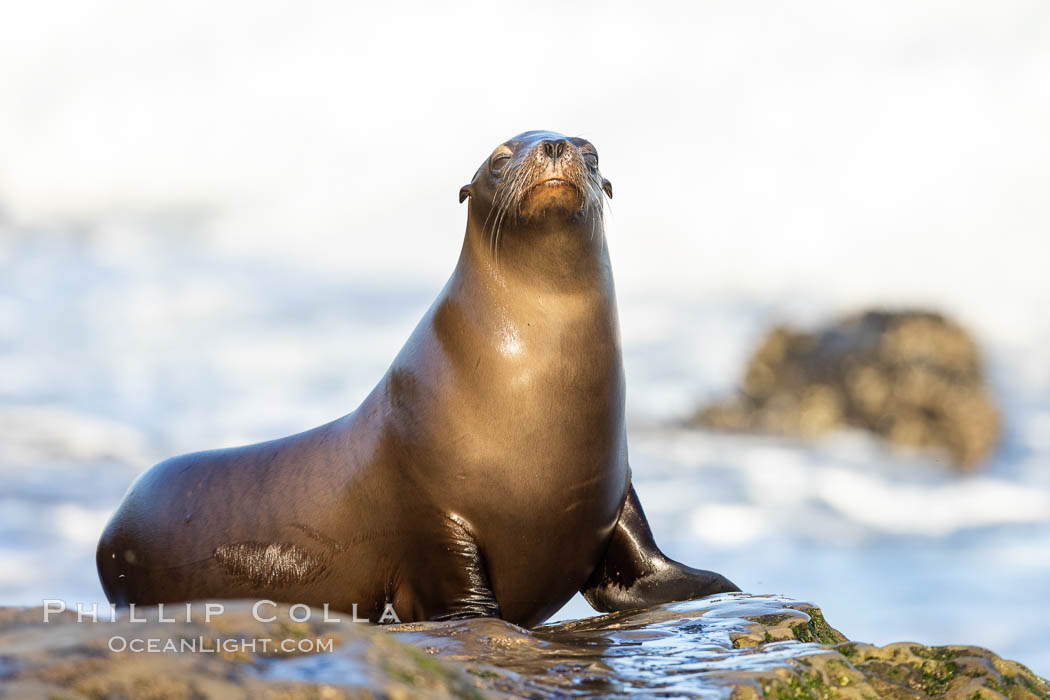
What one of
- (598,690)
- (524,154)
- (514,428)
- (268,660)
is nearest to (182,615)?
(268,660)

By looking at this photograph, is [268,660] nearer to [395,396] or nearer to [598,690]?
[598,690]

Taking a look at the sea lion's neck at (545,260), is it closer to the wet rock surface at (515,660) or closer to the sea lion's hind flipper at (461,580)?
the sea lion's hind flipper at (461,580)

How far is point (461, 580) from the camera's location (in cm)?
649

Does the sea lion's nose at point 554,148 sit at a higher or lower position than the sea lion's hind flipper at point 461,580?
higher

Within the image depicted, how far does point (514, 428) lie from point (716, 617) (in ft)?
5.06

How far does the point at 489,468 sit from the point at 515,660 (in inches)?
80.1

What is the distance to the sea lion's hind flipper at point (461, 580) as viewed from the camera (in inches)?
253

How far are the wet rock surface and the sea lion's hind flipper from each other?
0.52m

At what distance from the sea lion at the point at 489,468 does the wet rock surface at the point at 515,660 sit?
2.31 feet

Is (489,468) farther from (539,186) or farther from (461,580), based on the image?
(539,186)

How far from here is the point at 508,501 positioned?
21.5 ft

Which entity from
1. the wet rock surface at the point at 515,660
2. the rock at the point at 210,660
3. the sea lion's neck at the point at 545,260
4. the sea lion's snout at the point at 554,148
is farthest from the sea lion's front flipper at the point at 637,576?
the rock at the point at 210,660

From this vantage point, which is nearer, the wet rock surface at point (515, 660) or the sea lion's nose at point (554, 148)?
the wet rock surface at point (515, 660)

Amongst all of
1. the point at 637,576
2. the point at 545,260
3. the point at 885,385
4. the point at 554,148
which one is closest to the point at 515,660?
the point at 637,576
